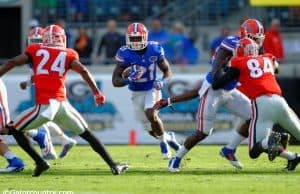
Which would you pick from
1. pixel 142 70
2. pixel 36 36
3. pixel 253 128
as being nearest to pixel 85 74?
pixel 253 128

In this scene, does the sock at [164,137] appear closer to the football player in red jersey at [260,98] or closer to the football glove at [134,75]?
the football glove at [134,75]

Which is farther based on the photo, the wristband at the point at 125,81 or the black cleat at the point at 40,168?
the wristband at the point at 125,81

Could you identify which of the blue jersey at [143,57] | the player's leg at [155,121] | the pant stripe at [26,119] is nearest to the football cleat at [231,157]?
the player's leg at [155,121]

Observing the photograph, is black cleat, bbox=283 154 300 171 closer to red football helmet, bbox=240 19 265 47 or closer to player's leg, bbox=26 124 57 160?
red football helmet, bbox=240 19 265 47

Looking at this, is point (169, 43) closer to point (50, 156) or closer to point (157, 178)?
point (50, 156)

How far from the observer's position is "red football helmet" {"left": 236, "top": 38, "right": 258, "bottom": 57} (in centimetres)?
991

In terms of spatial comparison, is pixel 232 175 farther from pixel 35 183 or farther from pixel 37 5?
pixel 37 5

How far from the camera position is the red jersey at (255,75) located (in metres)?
9.77

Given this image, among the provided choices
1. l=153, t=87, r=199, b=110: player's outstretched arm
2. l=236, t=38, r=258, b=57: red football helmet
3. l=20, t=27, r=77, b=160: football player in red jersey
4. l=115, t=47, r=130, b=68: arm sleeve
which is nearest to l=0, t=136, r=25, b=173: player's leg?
l=20, t=27, r=77, b=160: football player in red jersey

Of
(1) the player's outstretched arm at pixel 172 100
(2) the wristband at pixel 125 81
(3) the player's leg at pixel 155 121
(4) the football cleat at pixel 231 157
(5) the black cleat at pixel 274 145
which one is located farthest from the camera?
(3) the player's leg at pixel 155 121

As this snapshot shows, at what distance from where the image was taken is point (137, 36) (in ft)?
36.9

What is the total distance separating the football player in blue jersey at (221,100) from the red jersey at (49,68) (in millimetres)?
1208

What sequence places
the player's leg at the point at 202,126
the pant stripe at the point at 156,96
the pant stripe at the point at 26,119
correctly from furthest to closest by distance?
the pant stripe at the point at 156,96
the player's leg at the point at 202,126
the pant stripe at the point at 26,119

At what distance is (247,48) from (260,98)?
1.81ft
